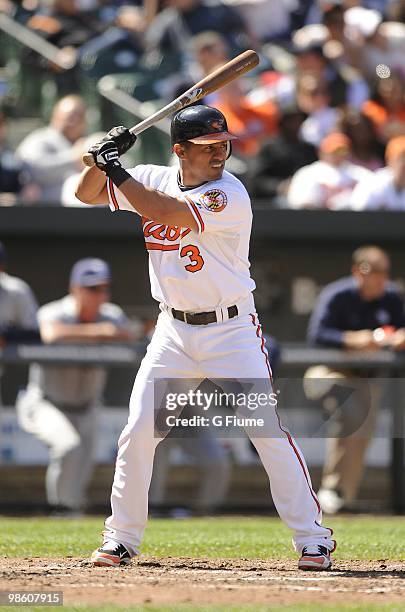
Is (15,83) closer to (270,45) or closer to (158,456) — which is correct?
(270,45)

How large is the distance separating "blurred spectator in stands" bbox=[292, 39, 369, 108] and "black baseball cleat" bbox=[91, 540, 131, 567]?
6782 mm

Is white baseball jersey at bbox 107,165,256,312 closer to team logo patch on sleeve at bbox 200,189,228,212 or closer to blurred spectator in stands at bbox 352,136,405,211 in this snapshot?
team logo patch on sleeve at bbox 200,189,228,212

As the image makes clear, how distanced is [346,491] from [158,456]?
4.22ft

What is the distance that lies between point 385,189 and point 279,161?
37.3 inches

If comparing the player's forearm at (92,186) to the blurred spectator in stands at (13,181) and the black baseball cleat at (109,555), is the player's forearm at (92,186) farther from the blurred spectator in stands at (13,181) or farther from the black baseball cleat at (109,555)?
the blurred spectator in stands at (13,181)

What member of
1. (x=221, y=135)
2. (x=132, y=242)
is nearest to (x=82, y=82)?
(x=132, y=242)

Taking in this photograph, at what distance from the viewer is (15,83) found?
35.5 ft

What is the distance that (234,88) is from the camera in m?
10.2

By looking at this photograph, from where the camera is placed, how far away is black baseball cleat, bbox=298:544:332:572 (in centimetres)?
484

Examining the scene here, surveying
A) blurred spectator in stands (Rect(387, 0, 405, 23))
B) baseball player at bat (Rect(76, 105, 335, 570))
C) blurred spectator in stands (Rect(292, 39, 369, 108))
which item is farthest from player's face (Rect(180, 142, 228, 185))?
blurred spectator in stands (Rect(387, 0, 405, 23))

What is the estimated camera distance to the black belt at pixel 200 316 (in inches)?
195

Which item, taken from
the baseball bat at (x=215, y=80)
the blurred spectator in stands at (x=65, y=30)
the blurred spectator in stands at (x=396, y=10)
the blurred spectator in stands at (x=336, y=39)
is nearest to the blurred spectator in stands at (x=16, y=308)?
the blurred spectator in stands at (x=65, y=30)

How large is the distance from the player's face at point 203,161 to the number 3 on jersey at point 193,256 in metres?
0.28

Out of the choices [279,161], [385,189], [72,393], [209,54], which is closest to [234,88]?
[209,54]
